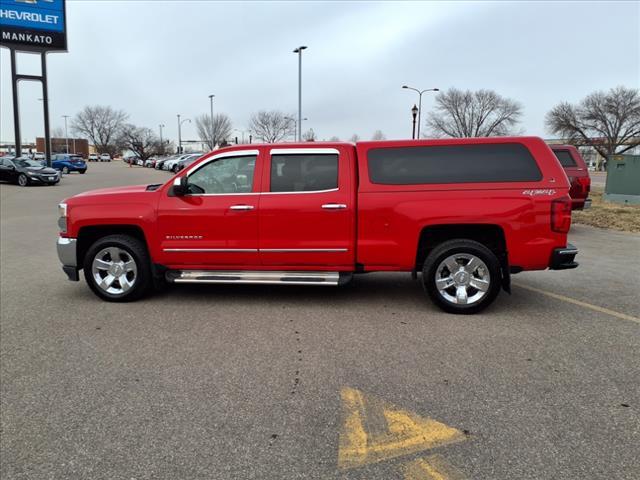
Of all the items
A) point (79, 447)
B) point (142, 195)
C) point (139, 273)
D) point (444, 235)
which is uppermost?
point (142, 195)

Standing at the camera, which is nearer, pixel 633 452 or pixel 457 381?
pixel 633 452

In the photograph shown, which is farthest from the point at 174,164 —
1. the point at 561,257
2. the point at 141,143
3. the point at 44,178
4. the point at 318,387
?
the point at 318,387

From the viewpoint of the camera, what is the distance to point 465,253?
5.26m

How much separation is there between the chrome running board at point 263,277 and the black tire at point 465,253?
3.00ft

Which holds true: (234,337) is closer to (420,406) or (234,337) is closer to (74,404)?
(74,404)

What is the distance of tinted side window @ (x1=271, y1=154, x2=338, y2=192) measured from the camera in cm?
549

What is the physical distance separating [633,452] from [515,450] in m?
0.67

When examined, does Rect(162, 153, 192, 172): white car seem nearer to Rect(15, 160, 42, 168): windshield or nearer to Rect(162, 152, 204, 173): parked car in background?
Rect(162, 152, 204, 173): parked car in background

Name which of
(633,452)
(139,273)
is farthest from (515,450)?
(139,273)

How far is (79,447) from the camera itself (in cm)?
287

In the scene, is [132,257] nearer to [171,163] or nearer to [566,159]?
[566,159]

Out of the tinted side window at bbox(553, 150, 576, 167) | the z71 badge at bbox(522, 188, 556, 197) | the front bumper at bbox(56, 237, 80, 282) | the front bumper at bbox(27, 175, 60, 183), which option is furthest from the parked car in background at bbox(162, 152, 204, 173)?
the z71 badge at bbox(522, 188, 556, 197)

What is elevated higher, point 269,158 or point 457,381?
point 269,158

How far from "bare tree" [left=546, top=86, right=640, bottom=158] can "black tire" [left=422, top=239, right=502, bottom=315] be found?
6768 cm
